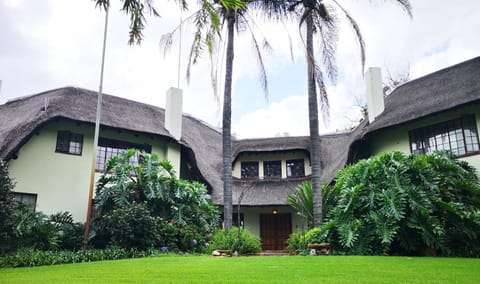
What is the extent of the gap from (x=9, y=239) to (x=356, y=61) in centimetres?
1254

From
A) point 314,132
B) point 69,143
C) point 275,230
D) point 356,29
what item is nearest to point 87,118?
point 69,143

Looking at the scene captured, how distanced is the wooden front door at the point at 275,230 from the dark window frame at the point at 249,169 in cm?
211

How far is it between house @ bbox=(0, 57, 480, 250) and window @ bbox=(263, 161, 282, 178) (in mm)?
51

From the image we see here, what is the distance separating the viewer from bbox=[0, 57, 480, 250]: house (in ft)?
42.1

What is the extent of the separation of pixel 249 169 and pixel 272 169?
1189mm

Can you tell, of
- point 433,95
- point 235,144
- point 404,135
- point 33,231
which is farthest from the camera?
point 235,144

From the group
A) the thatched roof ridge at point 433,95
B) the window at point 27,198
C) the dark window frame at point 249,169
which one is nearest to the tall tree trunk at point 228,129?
the thatched roof ridge at point 433,95

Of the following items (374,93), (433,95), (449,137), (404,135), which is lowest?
(449,137)

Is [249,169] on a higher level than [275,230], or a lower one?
higher

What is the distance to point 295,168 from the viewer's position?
1916cm

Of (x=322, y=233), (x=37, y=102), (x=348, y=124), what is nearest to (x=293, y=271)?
(x=322, y=233)

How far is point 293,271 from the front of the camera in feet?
20.2

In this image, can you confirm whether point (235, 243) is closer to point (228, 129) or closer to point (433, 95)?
point (228, 129)

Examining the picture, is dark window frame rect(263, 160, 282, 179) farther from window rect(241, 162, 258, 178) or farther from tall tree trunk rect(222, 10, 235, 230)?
tall tree trunk rect(222, 10, 235, 230)
